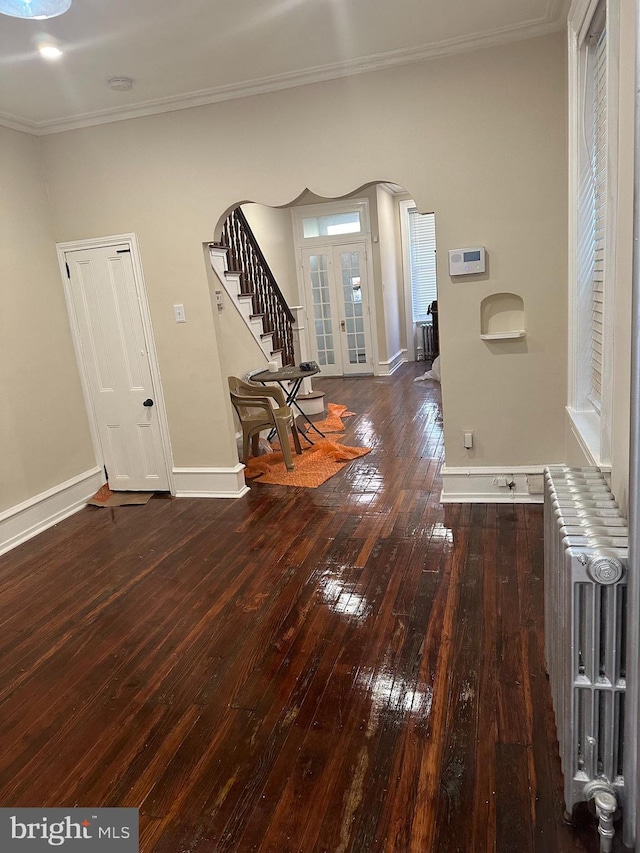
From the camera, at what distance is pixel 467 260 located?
3.52 meters

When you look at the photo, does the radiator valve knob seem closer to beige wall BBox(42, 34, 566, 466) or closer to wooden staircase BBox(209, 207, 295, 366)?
beige wall BBox(42, 34, 566, 466)

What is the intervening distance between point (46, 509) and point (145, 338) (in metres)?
1.49

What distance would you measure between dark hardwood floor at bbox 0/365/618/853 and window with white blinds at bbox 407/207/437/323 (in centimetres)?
716

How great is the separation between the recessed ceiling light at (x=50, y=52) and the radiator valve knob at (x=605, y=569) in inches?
134

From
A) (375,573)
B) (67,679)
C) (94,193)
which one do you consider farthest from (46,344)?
(375,573)

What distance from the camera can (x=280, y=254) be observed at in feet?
28.7

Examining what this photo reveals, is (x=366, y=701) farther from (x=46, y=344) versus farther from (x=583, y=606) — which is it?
(x=46, y=344)

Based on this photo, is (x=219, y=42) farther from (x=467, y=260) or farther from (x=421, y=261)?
(x=421, y=261)

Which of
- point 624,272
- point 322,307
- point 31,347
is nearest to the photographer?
point 624,272

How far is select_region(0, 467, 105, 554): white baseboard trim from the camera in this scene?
154 inches

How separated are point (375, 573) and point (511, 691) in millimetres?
1065

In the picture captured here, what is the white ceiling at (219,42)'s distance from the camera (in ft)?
8.84

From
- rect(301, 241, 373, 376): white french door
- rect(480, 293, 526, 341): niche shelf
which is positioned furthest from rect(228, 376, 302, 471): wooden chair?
rect(301, 241, 373, 376): white french door

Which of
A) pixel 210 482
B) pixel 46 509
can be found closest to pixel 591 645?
pixel 210 482
